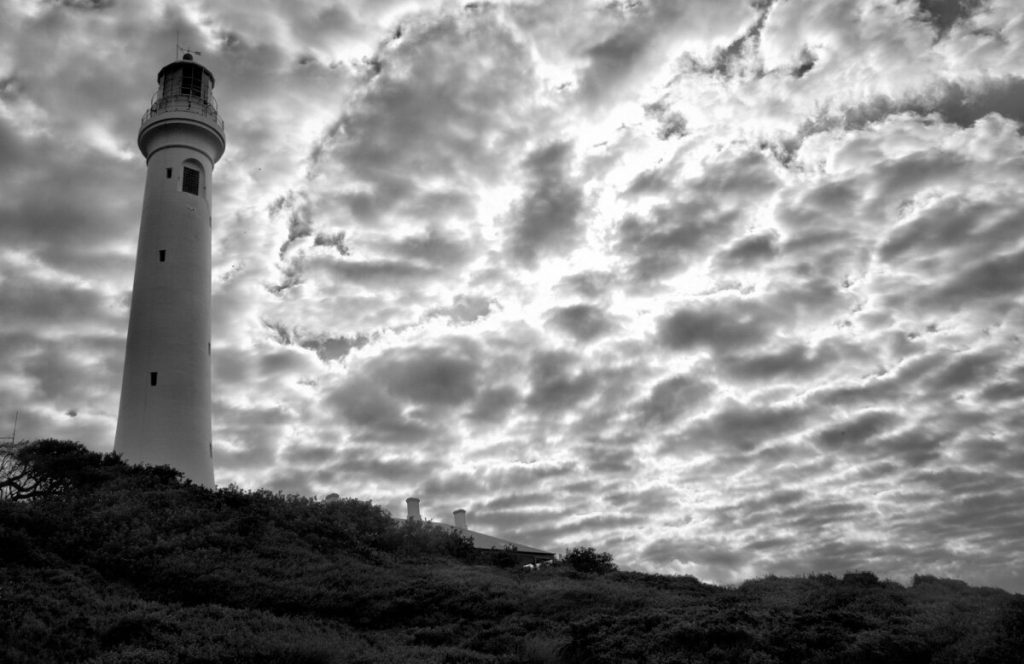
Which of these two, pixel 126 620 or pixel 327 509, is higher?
pixel 327 509

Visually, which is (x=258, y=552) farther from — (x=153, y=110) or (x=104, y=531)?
(x=153, y=110)

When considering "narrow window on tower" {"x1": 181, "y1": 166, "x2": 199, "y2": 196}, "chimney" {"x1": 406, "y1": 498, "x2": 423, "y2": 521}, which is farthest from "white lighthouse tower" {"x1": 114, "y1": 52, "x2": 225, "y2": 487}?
"chimney" {"x1": 406, "y1": 498, "x2": 423, "y2": 521}

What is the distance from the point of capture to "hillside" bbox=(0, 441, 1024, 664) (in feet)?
48.7

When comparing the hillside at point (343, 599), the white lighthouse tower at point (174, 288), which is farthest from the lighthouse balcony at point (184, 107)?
the hillside at point (343, 599)

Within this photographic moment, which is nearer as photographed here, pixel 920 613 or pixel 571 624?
pixel 920 613

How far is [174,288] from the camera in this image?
108ft

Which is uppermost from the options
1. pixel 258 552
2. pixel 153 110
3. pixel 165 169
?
pixel 153 110

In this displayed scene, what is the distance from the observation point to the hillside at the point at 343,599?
14836 mm

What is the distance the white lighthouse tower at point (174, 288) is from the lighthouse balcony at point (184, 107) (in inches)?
1.8

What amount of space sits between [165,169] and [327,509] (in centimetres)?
1647

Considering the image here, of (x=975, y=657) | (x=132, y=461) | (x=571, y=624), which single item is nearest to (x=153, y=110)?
(x=132, y=461)

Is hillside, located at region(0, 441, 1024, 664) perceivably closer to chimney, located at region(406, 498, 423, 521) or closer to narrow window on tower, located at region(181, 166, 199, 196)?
chimney, located at region(406, 498, 423, 521)

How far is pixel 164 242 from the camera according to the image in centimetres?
3372

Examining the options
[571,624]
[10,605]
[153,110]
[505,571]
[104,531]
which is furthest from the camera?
[153,110]
